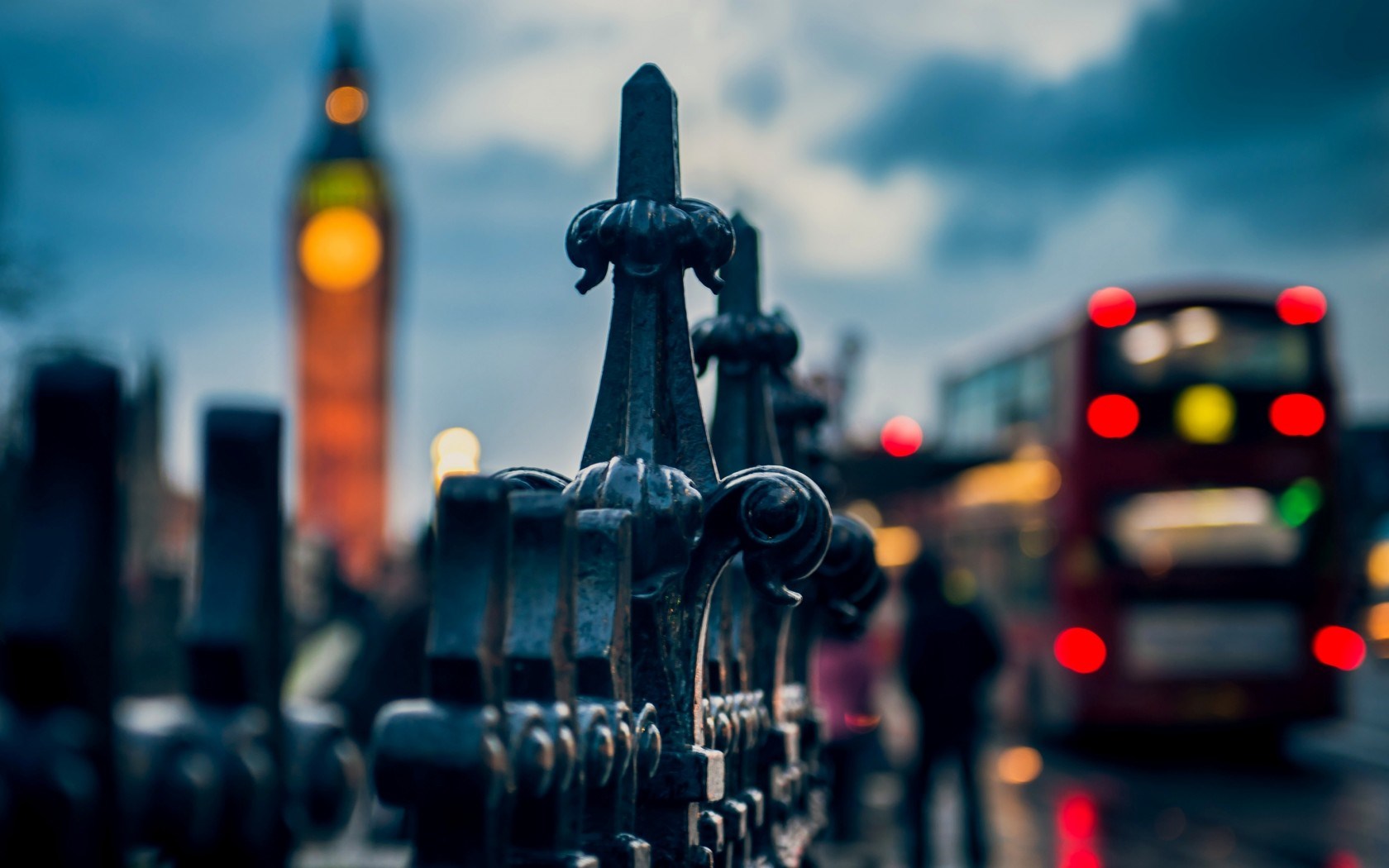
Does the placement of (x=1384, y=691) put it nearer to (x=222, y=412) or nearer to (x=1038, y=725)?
(x=1038, y=725)

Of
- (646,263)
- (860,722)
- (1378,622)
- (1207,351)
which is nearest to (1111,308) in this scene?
(1207,351)

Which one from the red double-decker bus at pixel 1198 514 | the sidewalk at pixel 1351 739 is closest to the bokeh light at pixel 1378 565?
the sidewalk at pixel 1351 739

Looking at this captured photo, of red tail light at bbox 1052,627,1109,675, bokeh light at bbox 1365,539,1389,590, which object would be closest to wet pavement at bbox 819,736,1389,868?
red tail light at bbox 1052,627,1109,675

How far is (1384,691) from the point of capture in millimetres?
23531

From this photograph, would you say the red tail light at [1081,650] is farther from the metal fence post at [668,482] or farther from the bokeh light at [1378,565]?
the bokeh light at [1378,565]

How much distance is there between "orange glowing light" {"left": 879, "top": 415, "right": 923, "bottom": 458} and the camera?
15977 mm

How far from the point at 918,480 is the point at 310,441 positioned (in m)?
48.7

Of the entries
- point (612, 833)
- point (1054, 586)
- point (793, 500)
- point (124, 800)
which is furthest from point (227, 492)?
point (1054, 586)

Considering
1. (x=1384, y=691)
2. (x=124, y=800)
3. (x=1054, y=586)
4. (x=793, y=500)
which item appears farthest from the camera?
(x=1384, y=691)

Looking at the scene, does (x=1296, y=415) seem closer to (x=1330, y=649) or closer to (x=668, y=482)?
(x=1330, y=649)

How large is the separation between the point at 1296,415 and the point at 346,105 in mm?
61187

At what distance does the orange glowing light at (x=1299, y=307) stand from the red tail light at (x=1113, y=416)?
1769 millimetres

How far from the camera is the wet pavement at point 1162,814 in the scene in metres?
8.79

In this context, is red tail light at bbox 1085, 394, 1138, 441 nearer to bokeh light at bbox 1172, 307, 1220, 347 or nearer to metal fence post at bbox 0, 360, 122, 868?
bokeh light at bbox 1172, 307, 1220, 347
